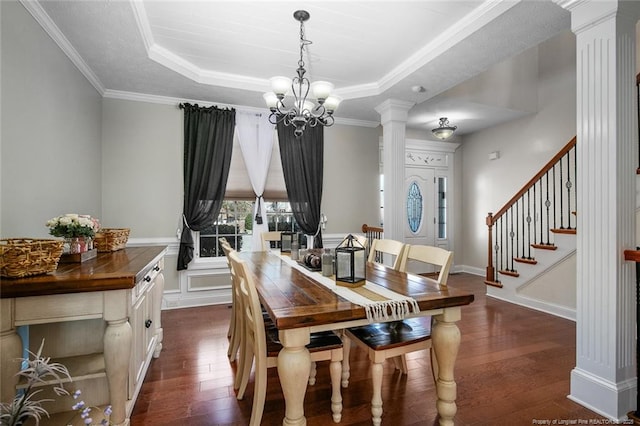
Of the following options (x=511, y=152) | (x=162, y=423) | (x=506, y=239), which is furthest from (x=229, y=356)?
(x=511, y=152)

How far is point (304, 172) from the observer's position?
15.4 feet

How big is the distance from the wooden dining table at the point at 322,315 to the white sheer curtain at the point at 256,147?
7.50 ft

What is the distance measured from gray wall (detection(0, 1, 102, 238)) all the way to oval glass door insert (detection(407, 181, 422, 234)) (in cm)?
519

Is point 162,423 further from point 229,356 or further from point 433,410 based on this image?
point 433,410

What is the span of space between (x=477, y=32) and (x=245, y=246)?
3704mm

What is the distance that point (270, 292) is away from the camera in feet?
6.12

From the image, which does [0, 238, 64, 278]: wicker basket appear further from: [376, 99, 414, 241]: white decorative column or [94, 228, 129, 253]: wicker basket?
[376, 99, 414, 241]: white decorative column

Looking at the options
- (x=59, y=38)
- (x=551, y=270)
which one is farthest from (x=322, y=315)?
(x=551, y=270)

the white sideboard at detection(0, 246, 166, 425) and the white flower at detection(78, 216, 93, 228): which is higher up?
the white flower at detection(78, 216, 93, 228)

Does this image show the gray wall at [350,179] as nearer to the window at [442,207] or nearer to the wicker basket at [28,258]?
the window at [442,207]

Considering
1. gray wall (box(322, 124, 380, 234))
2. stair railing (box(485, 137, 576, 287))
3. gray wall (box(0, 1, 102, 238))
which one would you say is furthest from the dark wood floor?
gray wall (box(322, 124, 380, 234))

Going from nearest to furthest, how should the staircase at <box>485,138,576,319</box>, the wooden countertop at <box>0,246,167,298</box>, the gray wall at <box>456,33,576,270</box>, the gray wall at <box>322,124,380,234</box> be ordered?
the wooden countertop at <box>0,246,167,298</box> < the staircase at <box>485,138,576,319</box> < the gray wall at <box>456,33,576,270</box> < the gray wall at <box>322,124,380,234</box>

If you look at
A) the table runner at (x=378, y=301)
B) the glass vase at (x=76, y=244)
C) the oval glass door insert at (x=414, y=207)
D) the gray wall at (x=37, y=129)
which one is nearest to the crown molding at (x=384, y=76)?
the gray wall at (x=37, y=129)

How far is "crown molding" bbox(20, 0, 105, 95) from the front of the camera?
2275 millimetres
